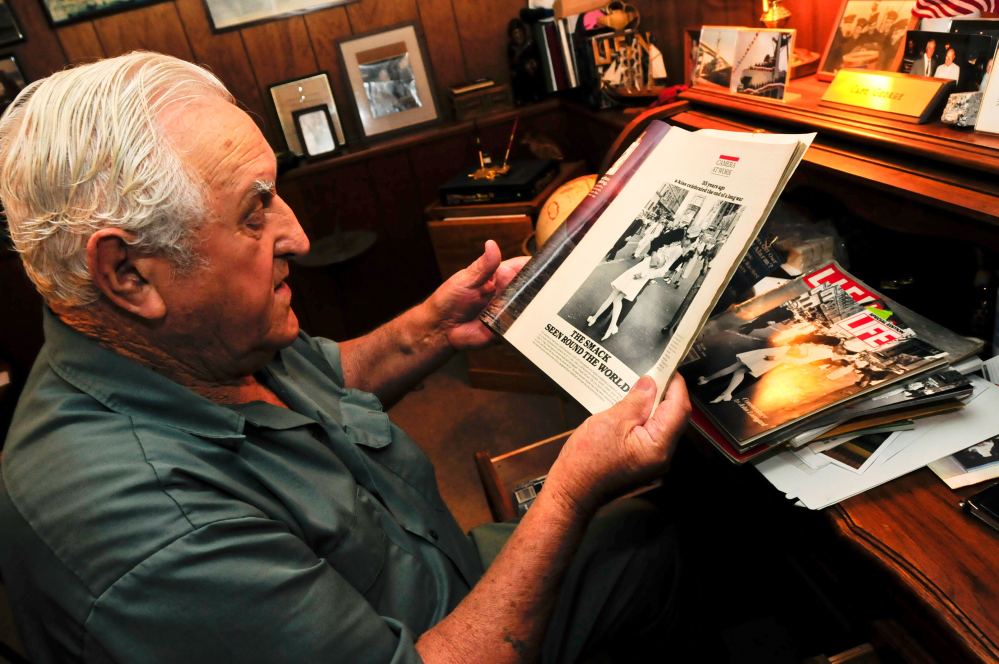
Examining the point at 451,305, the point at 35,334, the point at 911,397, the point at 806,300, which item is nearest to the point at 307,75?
the point at 35,334

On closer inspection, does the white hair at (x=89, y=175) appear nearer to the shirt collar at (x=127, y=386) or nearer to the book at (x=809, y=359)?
the shirt collar at (x=127, y=386)

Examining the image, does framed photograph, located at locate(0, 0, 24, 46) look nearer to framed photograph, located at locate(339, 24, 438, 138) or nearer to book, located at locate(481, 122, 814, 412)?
framed photograph, located at locate(339, 24, 438, 138)

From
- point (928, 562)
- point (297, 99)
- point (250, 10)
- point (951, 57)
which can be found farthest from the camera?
point (297, 99)

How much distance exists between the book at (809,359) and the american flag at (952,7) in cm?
48

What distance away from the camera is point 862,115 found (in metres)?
1.07

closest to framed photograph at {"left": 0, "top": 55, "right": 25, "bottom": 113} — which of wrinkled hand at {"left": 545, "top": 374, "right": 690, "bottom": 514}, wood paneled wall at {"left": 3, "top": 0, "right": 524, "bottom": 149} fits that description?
wood paneled wall at {"left": 3, "top": 0, "right": 524, "bottom": 149}

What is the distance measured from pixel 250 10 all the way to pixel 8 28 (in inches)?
35.1

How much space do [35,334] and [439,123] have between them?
1.98 metres

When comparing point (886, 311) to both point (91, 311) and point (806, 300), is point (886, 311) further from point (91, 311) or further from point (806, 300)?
point (91, 311)

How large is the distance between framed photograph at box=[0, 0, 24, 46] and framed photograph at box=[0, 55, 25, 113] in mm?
60

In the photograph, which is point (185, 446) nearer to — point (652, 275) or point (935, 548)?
point (652, 275)

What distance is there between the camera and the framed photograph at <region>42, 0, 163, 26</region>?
7.98 feet

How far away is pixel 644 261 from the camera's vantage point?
0.87 metres

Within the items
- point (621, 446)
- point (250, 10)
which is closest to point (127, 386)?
point (621, 446)
